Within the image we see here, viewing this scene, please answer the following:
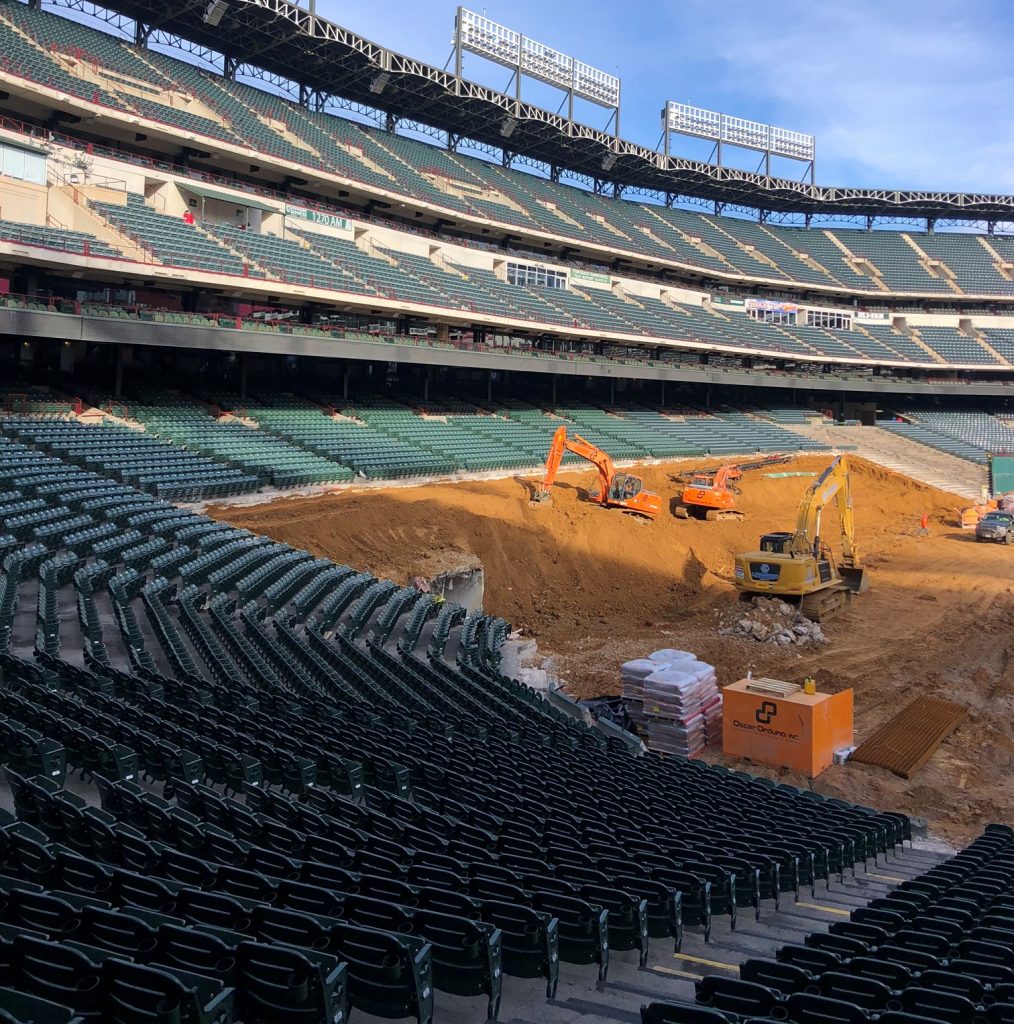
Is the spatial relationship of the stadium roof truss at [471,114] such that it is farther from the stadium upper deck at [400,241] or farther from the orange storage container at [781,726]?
the orange storage container at [781,726]

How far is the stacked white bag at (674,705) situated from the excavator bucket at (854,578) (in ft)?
47.5

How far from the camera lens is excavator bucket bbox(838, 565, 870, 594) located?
30.0 meters

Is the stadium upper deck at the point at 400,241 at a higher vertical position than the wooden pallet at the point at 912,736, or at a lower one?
higher

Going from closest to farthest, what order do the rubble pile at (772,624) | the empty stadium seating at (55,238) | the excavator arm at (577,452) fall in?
the rubble pile at (772,624)
the empty stadium seating at (55,238)
the excavator arm at (577,452)

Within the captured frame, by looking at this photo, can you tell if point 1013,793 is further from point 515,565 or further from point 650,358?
point 650,358

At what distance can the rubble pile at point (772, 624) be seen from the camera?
2472 cm

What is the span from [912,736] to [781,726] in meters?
3.93

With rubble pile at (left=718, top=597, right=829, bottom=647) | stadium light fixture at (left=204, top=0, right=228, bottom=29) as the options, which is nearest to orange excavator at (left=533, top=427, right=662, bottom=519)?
rubble pile at (left=718, top=597, right=829, bottom=647)

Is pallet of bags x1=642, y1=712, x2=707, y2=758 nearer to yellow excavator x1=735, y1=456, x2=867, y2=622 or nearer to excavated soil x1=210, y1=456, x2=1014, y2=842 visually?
excavated soil x1=210, y1=456, x2=1014, y2=842

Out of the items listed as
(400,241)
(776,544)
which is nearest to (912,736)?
(776,544)

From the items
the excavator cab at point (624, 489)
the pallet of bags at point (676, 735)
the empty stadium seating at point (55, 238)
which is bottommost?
the pallet of bags at point (676, 735)

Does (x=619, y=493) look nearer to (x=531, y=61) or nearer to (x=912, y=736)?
(x=912, y=736)

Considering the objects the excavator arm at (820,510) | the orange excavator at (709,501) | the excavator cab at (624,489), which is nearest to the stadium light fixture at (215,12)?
the excavator cab at (624,489)

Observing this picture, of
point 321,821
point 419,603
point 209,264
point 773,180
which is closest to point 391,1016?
point 321,821
